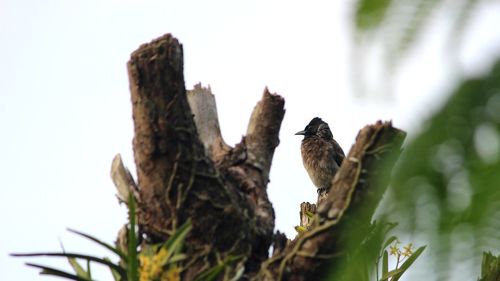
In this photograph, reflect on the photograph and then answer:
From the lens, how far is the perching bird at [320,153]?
1129 centimetres

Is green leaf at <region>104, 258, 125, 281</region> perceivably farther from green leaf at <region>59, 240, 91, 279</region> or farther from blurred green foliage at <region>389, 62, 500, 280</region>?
blurred green foliage at <region>389, 62, 500, 280</region>

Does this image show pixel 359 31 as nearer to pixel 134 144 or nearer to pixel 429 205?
pixel 429 205

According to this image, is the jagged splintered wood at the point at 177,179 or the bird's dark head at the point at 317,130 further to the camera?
the bird's dark head at the point at 317,130

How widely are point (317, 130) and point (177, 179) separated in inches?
383

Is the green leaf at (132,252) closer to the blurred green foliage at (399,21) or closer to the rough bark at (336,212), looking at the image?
the rough bark at (336,212)

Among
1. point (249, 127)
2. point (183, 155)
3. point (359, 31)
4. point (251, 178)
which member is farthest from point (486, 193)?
point (249, 127)

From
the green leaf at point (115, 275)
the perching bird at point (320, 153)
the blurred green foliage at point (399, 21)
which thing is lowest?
the blurred green foliage at point (399, 21)

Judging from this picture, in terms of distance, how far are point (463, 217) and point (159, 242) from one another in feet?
7.13

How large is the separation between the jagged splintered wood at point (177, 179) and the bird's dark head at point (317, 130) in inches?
374

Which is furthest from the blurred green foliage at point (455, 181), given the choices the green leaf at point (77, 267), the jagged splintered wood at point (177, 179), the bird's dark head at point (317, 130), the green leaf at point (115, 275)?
the bird's dark head at point (317, 130)

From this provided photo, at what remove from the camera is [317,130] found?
12250 millimetres

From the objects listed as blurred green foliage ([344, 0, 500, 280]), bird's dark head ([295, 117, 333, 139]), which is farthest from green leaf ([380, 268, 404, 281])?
bird's dark head ([295, 117, 333, 139])

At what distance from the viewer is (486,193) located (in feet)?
1.76

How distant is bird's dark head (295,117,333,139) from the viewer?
1220 cm
